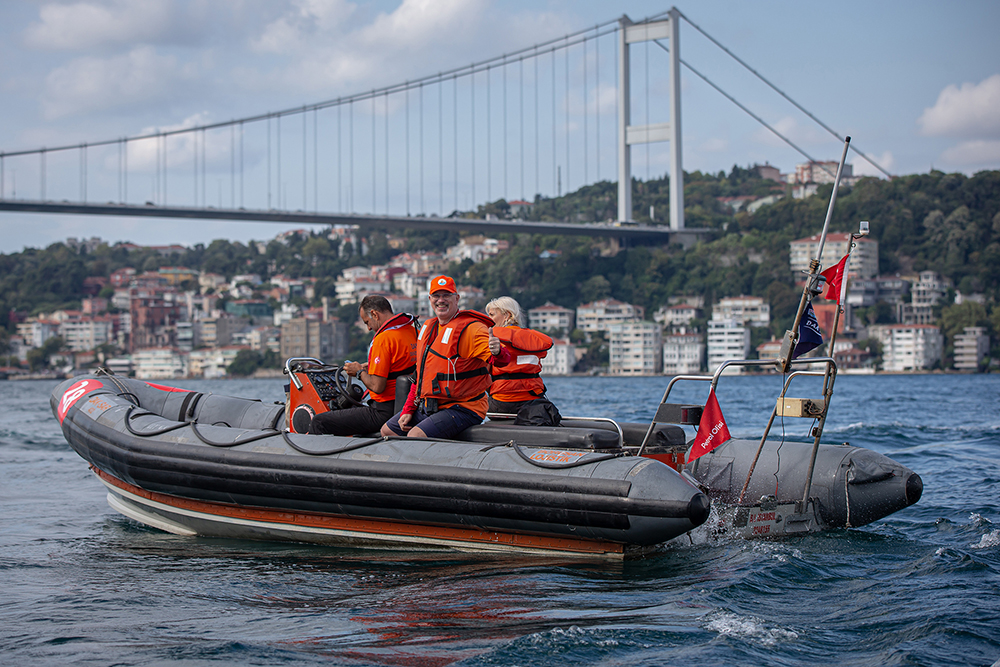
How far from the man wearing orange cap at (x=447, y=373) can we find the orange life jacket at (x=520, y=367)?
297mm

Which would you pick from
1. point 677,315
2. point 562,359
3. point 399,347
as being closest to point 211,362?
point 562,359

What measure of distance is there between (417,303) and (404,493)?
62586mm

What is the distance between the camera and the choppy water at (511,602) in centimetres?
307

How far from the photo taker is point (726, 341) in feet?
173

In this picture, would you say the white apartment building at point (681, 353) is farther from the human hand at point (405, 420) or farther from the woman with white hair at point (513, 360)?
the human hand at point (405, 420)

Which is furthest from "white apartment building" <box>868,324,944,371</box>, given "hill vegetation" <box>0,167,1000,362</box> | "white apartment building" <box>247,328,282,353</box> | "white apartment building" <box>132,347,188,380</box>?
"white apartment building" <box>132,347,188,380</box>

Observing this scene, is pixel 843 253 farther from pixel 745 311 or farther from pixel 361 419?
pixel 361 419

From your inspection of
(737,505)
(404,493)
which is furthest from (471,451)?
(737,505)

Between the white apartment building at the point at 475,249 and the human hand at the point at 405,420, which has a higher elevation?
the white apartment building at the point at 475,249

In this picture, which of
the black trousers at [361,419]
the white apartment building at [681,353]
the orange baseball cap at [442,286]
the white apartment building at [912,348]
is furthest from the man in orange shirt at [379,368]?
the white apartment building at [912,348]

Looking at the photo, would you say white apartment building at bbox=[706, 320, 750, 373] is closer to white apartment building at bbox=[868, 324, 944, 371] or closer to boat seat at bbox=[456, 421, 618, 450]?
white apartment building at bbox=[868, 324, 944, 371]

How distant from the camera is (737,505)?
4.55 meters

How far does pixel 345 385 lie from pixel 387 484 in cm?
110

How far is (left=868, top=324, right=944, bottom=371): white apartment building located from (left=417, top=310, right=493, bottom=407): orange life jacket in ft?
164
